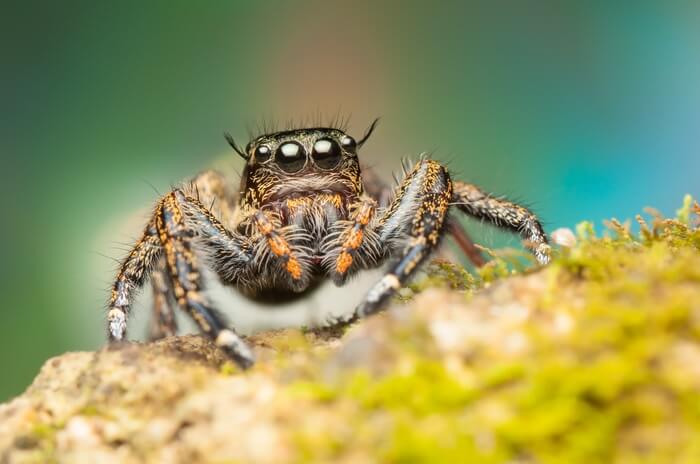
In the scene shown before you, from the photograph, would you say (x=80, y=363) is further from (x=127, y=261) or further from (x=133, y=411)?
(x=127, y=261)

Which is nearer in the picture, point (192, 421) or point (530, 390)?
point (530, 390)

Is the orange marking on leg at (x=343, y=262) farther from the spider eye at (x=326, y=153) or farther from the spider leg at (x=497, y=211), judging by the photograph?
the spider leg at (x=497, y=211)

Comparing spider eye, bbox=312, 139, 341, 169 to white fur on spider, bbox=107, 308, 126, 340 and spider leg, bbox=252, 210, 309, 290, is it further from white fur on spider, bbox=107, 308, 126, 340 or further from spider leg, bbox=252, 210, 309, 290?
white fur on spider, bbox=107, 308, 126, 340

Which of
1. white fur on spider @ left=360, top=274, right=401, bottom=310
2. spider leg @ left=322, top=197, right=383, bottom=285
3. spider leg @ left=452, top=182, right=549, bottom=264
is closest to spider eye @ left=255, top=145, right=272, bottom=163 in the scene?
spider leg @ left=322, top=197, right=383, bottom=285

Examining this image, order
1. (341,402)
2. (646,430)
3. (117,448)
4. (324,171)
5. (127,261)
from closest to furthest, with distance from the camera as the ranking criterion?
(646,430) → (341,402) → (117,448) → (127,261) → (324,171)

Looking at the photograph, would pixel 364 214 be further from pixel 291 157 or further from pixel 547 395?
pixel 547 395

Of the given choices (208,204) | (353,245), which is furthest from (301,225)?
(208,204)

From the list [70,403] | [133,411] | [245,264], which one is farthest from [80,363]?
[245,264]

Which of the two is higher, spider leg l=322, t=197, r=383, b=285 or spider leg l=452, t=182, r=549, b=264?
spider leg l=452, t=182, r=549, b=264
